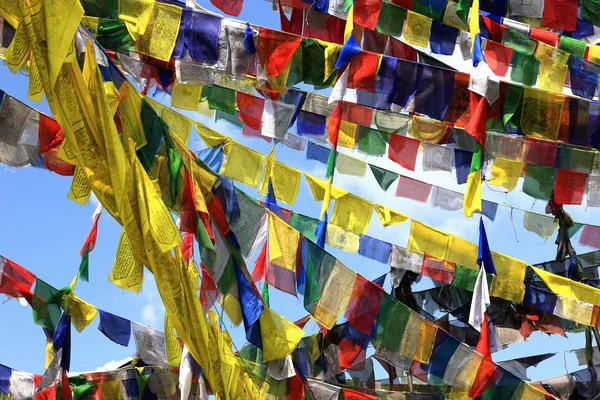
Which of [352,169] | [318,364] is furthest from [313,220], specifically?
[318,364]

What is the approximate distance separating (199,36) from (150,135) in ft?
5.92

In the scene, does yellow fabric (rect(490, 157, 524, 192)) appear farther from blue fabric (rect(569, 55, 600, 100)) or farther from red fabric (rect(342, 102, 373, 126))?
red fabric (rect(342, 102, 373, 126))

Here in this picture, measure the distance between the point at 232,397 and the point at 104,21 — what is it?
3373 millimetres

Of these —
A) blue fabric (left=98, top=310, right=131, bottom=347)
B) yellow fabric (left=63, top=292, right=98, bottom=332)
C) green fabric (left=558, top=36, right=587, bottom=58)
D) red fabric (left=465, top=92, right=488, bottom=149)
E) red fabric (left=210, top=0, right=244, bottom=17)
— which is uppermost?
green fabric (left=558, top=36, right=587, bottom=58)

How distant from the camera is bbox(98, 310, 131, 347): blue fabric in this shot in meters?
9.92

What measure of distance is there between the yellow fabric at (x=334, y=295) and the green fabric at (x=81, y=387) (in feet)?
9.82

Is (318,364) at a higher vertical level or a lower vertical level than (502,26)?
lower

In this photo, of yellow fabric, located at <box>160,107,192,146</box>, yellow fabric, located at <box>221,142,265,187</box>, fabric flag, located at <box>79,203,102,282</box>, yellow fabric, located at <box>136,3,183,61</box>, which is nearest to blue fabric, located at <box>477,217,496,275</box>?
yellow fabric, located at <box>221,142,265,187</box>

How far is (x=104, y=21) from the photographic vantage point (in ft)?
25.9

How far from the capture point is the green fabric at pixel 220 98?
32.4 feet

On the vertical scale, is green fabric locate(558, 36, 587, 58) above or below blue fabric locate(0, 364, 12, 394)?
above

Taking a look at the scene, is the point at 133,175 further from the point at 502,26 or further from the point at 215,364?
the point at 502,26

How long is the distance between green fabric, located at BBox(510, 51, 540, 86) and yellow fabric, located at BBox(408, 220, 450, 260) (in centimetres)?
223

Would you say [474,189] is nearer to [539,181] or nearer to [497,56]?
[497,56]
